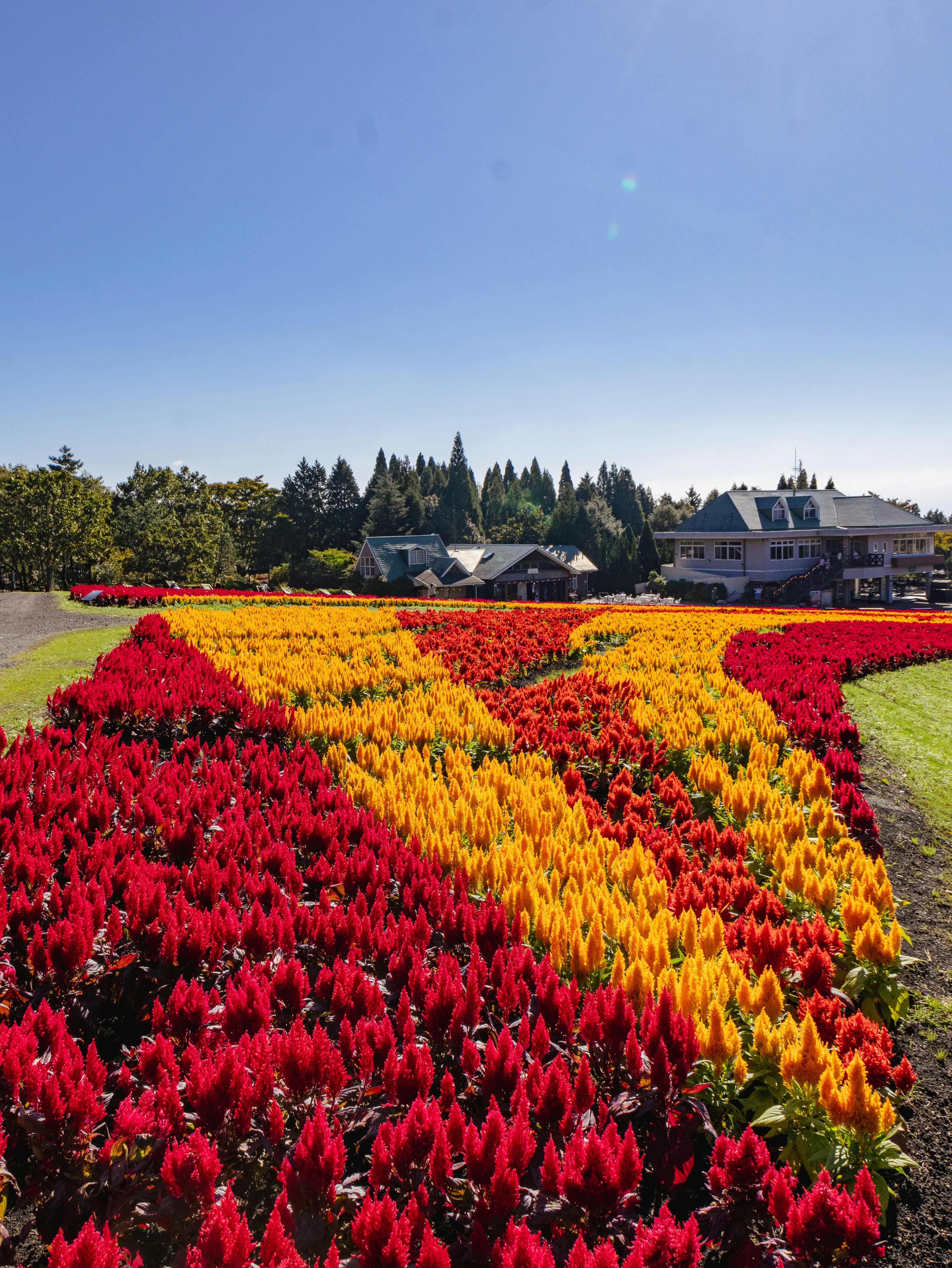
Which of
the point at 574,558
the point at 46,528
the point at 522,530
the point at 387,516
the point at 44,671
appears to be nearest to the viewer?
the point at 44,671

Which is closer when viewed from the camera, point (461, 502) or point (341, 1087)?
point (341, 1087)

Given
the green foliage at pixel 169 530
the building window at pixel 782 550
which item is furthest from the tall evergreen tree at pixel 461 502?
the building window at pixel 782 550

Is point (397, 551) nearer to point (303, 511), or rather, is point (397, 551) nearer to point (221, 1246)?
point (303, 511)

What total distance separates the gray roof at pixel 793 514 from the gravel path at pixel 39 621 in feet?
125

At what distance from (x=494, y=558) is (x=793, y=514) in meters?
20.5

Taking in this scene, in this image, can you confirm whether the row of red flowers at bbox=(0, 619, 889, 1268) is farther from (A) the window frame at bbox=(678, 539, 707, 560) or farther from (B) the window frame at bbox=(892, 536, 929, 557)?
(B) the window frame at bbox=(892, 536, 929, 557)

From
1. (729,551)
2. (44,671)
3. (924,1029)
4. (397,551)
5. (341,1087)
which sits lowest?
(924,1029)

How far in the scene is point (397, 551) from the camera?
52062 millimetres

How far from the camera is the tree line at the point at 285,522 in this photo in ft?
133

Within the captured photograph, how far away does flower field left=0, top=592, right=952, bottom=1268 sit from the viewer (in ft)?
7.64

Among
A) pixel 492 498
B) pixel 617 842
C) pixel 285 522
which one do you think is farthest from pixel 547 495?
pixel 617 842

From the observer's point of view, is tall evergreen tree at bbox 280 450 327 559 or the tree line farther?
tall evergreen tree at bbox 280 450 327 559

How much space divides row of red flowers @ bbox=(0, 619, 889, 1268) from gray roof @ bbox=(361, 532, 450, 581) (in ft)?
153

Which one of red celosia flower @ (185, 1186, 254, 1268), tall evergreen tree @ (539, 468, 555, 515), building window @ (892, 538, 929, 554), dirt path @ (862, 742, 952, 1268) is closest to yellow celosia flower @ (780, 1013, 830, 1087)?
dirt path @ (862, 742, 952, 1268)
